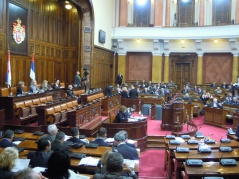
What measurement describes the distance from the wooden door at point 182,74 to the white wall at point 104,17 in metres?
5.13

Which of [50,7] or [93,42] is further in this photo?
[93,42]

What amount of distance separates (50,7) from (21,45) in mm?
→ 3220

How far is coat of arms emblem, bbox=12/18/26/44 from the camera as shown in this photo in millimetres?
11453

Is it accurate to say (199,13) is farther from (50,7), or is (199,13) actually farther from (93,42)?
(50,7)

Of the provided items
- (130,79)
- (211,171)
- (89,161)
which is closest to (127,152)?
(89,161)

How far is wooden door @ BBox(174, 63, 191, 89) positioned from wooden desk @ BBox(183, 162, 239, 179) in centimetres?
1620

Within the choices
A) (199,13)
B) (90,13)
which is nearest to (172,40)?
(199,13)

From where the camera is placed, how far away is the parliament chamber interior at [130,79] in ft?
17.4

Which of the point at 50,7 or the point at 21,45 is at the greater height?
the point at 50,7

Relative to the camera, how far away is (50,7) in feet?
46.7

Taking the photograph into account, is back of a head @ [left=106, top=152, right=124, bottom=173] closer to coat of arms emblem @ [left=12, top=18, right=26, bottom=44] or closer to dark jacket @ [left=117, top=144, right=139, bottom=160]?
dark jacket @ [left=117, top=144, right=139, bottom=160]

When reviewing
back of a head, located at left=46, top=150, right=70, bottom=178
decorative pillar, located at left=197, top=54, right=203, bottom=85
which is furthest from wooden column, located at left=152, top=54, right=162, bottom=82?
back of a head, located at left=46, top=150, right=70, bottom=178

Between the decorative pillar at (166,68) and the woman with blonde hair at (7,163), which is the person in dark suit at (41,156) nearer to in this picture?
the woman with blonde hair at (7,163)

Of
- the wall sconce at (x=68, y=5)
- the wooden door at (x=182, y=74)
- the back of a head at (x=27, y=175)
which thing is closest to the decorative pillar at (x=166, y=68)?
the wooden door at (x=182, y=74)
